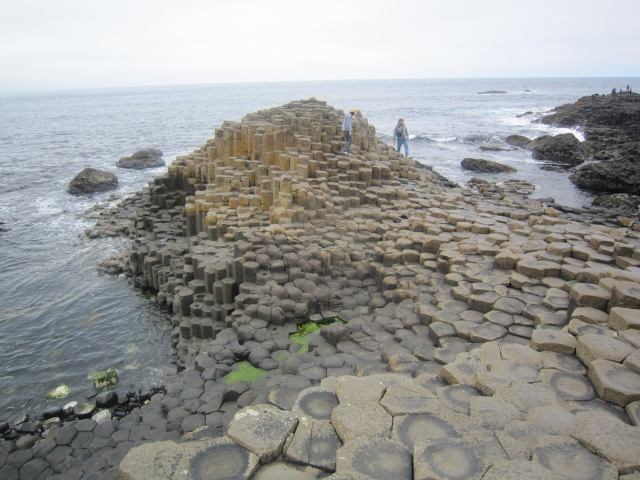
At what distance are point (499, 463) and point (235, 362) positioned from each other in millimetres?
4999

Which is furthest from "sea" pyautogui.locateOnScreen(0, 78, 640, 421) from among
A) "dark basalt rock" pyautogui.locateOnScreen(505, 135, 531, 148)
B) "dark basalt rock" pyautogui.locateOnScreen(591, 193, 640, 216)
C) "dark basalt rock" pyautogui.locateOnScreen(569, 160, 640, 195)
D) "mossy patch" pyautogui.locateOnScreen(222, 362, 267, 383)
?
"mossy patch" pyautogui.locateOnScreen(222, 362, 267, 383)

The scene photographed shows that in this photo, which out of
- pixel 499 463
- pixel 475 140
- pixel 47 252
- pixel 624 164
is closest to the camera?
pixel 499 463

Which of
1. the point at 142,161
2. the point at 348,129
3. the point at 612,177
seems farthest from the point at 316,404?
the point at 142,161

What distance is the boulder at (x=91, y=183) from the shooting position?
23.9 meters

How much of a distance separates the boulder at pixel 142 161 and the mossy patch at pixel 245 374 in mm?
26731

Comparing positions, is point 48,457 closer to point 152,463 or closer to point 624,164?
point 152,463

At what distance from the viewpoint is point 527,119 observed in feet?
176

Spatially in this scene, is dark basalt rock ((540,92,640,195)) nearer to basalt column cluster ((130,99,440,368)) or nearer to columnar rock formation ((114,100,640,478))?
columnar rock formation ((114,100,640,478))

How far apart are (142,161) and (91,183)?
741cm

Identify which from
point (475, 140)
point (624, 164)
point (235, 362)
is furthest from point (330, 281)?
point (475, 140)

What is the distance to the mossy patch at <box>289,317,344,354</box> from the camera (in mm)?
7934

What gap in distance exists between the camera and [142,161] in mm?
31016

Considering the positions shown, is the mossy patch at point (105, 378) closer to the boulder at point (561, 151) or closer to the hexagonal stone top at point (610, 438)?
the hexagonal stone top at point (610, 438)

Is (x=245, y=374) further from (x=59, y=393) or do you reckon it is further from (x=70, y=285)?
(x=70, y=285)
